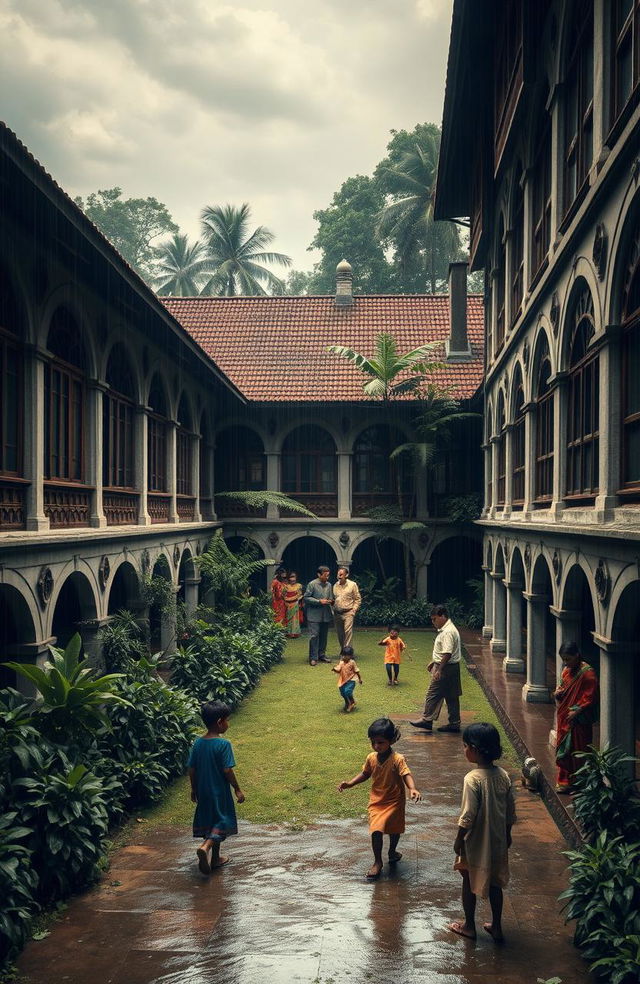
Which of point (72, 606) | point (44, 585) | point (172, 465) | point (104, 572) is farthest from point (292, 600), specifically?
point (44, 585)

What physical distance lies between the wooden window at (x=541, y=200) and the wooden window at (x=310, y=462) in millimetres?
11875

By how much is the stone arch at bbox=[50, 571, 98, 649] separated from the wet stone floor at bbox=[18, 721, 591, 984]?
408 centimetres

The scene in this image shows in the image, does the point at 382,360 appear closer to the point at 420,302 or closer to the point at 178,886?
the point at 420,302

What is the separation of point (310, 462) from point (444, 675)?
13387 mm

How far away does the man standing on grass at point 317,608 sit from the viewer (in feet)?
53.9

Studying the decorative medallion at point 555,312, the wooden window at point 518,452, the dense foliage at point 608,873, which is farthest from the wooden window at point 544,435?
the dense foliage at point 608,873

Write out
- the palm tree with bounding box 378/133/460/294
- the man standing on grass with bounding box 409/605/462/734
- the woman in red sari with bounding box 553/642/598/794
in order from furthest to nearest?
the palm tree with bounding box 378/133/460/294 < the man standing on grass with bounding box 409/605/462/734 < the woman in red sari with bounding box 553/642/598/794

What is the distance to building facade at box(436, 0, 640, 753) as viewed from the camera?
293 inches

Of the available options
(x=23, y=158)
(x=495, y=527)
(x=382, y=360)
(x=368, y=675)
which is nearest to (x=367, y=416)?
(x=382, y=360)

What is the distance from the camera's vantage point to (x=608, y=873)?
18.7 ft

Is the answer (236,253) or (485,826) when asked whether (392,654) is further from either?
(236,253)

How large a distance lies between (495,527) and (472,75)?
28.3 ft

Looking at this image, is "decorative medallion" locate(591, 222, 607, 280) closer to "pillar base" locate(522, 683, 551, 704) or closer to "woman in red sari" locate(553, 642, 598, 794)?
"woman in red sari" locate(553, 642, 598, 794)

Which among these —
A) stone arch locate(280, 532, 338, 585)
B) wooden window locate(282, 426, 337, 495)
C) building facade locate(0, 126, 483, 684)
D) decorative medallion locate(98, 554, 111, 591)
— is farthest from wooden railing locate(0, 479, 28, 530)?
stone arch locate(280, 532, 338, 585)
